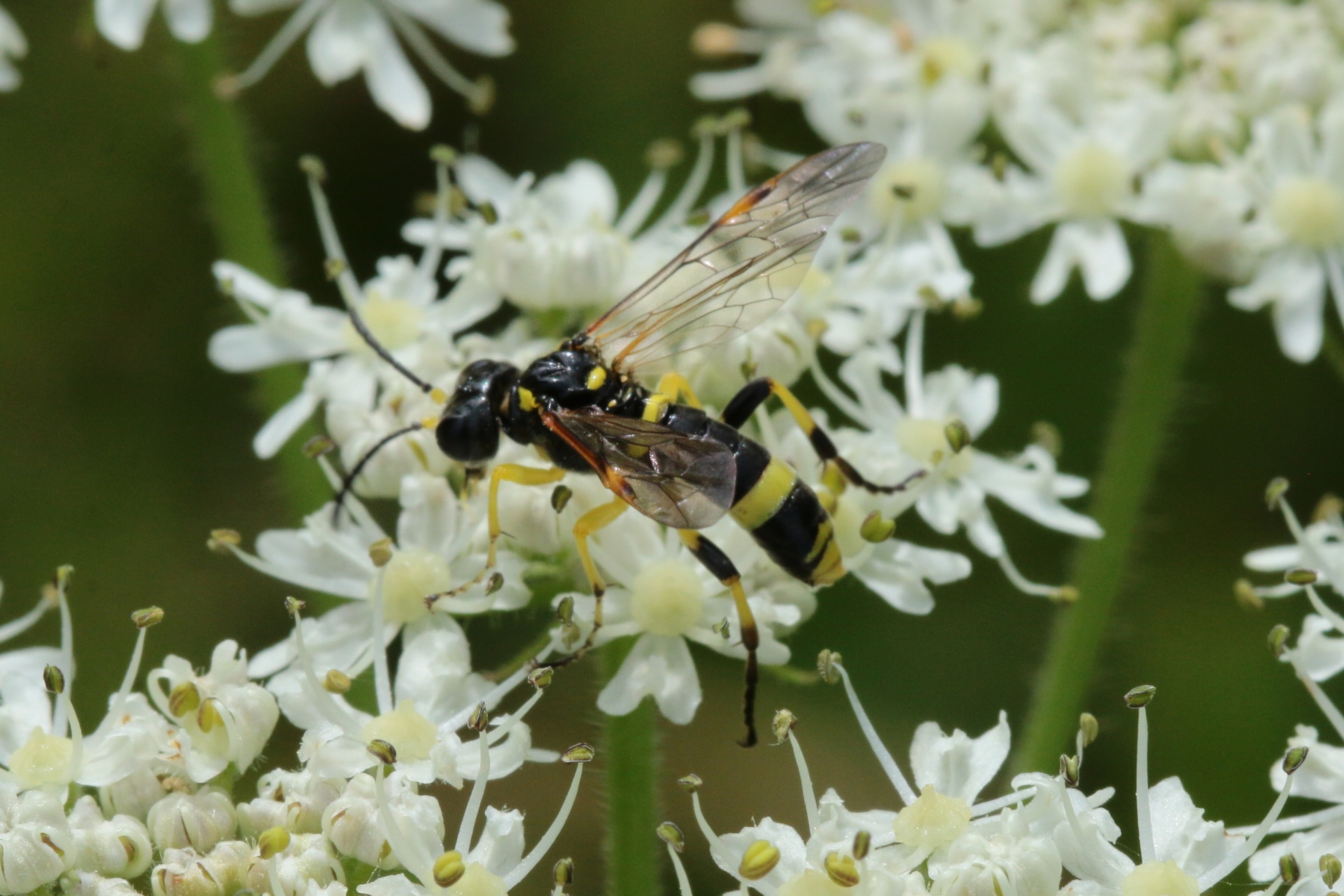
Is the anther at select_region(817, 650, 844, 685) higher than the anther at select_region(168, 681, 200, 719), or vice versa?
the anther at select_region(168, 681, 200, 719)

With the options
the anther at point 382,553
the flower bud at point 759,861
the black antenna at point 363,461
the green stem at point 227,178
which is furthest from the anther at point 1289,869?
the green stem at point 227,178

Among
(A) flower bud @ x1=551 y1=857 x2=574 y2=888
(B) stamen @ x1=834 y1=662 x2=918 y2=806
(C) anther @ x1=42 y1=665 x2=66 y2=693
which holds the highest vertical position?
(C) anther @ x1=42 y1=665 x2=66 y2=693

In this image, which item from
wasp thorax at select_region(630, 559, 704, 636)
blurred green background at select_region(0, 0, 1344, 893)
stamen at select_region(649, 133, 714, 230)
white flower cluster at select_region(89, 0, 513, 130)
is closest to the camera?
wasp thorax at select_region(630, 559, 704, 636)

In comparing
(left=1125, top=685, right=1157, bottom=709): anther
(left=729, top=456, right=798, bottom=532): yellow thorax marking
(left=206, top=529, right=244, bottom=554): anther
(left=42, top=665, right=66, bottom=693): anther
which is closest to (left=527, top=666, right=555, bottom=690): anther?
(left=729, top=456, right=798, bottom=532): yellow thorax marking

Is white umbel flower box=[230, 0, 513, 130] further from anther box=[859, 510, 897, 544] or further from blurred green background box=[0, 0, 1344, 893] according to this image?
anther box=[859, 510, 897, 544]

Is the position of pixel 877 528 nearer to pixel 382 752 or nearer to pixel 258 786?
pixel 382 752

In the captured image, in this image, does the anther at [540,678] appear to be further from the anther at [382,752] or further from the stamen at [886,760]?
the stamen at [886,760]
